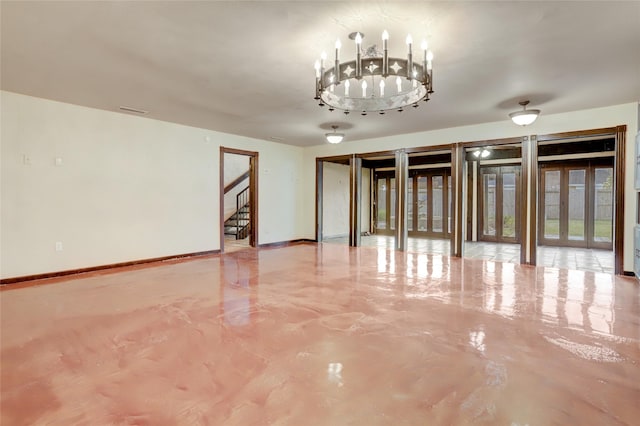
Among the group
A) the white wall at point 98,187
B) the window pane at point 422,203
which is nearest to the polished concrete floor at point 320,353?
the white wall at point 98,187

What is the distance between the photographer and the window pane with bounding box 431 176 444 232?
34.8 feet

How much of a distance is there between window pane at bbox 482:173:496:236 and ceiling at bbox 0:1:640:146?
451 centimetres

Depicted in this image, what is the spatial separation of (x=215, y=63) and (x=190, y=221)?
3950 mm

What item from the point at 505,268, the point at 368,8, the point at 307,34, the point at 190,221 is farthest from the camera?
the point at 190,221

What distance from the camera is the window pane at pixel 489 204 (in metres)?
9.72

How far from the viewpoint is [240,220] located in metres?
10.5

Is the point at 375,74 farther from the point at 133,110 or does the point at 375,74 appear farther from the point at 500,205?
the point at 500,205

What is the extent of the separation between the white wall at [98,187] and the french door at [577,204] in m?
8.39

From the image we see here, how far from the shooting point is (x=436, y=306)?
3535 millimetres

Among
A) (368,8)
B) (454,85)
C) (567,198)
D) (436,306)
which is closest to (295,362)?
(436,306)

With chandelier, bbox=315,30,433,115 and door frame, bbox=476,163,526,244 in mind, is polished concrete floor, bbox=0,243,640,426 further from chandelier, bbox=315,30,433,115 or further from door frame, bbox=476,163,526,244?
door frame, bbox=476,163,526,244

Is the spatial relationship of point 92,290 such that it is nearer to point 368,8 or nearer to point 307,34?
A: point 307,34

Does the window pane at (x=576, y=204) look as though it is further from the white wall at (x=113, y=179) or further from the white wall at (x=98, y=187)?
the white wall at (x=98, y=187)

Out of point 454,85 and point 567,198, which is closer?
point 454,85
